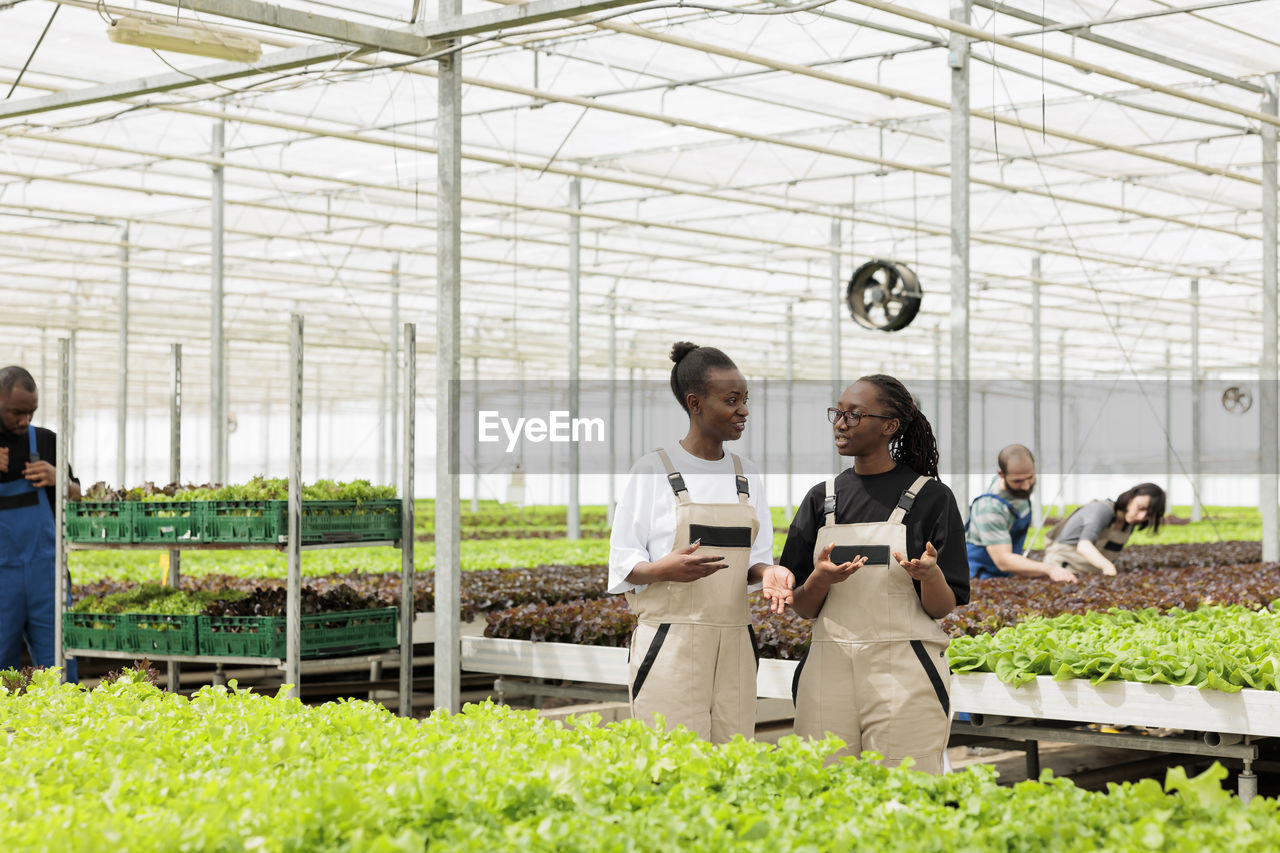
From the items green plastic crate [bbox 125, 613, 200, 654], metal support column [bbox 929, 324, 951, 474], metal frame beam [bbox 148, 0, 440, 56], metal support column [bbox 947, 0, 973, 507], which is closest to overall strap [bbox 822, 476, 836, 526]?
metal frame beam [bbox 148, 0, 440, 56]

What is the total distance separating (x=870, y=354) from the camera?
110 ft

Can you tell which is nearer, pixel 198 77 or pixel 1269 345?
pixel 198 77

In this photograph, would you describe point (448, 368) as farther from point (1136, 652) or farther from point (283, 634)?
point (1136, 652)

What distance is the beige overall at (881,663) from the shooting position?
330 centimetres

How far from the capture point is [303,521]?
599 cm

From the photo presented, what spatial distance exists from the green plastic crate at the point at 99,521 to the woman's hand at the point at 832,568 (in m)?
4.04

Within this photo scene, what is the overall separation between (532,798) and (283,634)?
3.77m

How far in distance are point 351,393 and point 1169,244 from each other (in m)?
26.9

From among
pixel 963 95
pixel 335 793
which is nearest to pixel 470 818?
pixel 335 793

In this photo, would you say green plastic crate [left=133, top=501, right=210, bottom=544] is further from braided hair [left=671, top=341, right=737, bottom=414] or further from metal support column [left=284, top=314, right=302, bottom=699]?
braided hair [left=671, top=341, right=737, bottom=414]

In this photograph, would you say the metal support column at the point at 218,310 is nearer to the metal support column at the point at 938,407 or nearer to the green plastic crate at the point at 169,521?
the green plastic crate at the point at 169,521

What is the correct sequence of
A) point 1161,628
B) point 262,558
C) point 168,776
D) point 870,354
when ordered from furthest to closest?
1. point 870,354
2. point 262,558
3. point 1161,628
4. point 168,776

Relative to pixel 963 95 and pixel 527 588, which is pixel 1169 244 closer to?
pixel 963 95

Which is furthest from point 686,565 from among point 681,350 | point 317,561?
point 317,561
